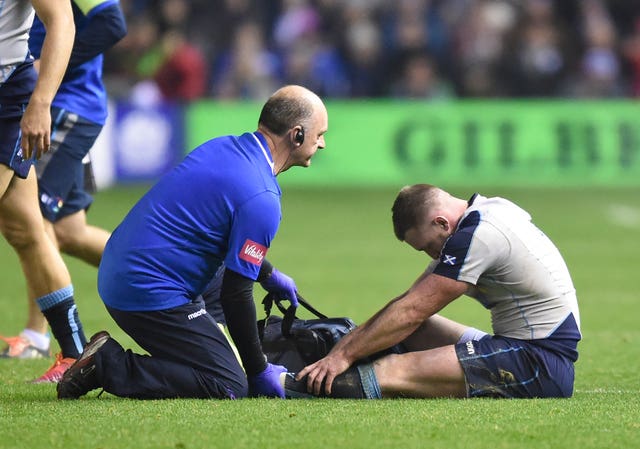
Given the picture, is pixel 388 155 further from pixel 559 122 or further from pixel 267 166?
pixel 267 166

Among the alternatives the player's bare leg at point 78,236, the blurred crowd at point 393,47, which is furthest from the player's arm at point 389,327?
the blurred crowd at point 393,47

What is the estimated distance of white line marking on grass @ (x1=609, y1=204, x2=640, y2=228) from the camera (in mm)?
16438

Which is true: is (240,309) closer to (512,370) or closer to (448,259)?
(448,259)

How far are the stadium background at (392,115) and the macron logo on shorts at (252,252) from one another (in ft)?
13.4

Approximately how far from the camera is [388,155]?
2052 cm

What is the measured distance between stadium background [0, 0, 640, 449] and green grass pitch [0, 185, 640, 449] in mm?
79

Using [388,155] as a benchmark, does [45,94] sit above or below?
above

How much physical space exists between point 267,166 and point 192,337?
0.84m

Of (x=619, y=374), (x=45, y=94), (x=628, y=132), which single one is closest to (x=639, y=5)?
(x=628, y=132)

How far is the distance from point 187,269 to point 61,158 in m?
2.11

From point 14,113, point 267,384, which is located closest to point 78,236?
point 14,113

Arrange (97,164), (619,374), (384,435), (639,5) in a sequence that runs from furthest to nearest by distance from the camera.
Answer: (639,5)
(97,164)
(619,374)
(384,435)

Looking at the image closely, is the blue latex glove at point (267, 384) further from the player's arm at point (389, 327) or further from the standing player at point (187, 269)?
the player's arm at point (389, 327)

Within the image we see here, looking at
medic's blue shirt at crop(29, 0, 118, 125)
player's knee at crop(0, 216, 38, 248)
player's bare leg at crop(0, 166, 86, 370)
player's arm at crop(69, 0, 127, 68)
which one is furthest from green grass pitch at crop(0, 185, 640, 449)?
player's arm at crop(69, 0, 127, 68)
